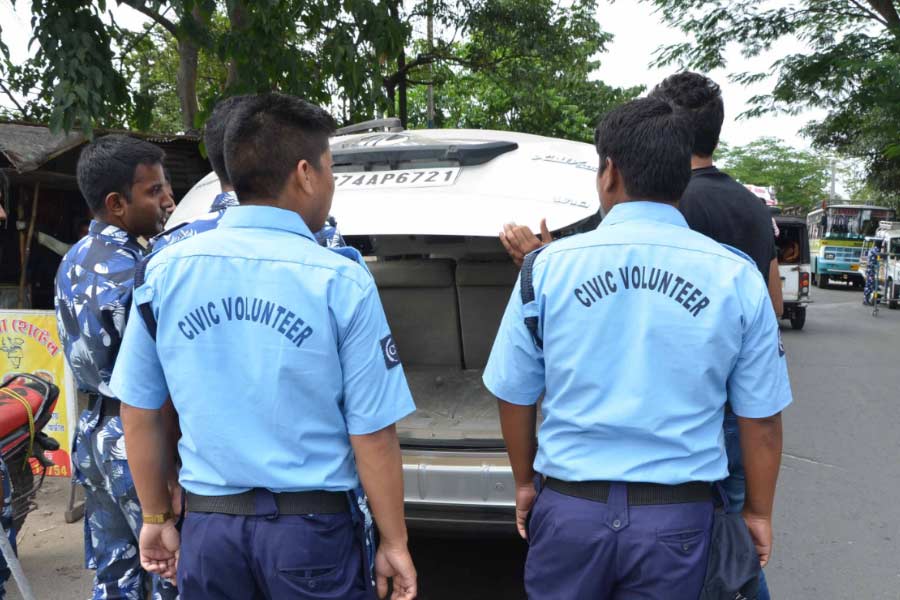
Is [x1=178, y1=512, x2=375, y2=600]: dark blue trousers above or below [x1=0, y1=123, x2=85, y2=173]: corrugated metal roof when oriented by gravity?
below

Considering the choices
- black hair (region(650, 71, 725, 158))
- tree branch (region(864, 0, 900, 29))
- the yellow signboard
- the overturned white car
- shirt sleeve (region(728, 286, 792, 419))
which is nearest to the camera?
shirt sleeve (region(728, 286, 792, 419))

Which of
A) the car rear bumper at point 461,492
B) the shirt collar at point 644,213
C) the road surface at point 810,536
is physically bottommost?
the road surface at point 810,536

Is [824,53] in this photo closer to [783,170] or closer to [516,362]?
[516,362]

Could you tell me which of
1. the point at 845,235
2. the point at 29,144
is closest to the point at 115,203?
the point at 29,144

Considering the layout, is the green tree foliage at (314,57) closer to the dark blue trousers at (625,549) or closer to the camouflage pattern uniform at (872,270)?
the dark blue trousers at (625,549)

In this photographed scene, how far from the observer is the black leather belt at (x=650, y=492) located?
6.02 ft

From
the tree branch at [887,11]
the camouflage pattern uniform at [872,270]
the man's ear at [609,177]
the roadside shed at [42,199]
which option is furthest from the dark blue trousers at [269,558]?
the camouflage pattern uniform at [872,270]

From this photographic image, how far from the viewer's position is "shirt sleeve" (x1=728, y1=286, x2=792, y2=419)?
6.21ft

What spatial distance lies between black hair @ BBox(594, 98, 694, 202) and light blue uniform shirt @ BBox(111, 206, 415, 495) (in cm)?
67

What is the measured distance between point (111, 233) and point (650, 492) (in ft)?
6.35

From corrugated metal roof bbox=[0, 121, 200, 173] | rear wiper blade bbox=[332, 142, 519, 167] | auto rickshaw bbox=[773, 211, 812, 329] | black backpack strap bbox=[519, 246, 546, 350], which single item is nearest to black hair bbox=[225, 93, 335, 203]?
black backpack strap bbox=[519, 246, 546, 350]

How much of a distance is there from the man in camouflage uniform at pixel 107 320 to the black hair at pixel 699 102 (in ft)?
5.73

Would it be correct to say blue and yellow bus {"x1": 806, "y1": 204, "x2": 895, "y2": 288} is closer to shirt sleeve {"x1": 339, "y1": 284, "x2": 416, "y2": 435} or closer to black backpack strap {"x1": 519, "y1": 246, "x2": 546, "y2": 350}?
black backpack strap {"x1": 519, "y1": 246, "x2": 546, "y2": 350}

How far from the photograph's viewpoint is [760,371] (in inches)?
75.1
